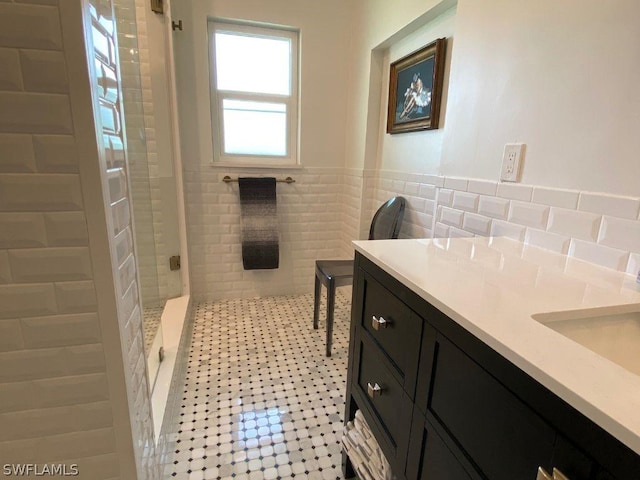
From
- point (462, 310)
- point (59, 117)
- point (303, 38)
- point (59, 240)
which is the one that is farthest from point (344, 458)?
point (303, 38)

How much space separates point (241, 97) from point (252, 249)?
3.79 ft

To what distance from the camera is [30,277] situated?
696 millimetres

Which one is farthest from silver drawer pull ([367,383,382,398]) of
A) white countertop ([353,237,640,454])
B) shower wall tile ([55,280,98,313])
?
shower wall tile ([55,280,98,313])

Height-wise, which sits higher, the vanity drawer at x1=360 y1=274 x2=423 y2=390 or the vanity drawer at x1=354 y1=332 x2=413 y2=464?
the vanity drawer at x1=360 y1=274 x2=423 y2=390

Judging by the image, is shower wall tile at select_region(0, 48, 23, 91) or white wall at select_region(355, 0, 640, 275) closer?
shower wall tile at select_region(0, 48, 23, 91)

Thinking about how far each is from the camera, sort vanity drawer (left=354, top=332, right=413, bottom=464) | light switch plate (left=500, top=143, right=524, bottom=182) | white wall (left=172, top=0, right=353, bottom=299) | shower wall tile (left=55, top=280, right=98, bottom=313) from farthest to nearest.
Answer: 1. white wall (left=172, top=0, right=353, bottom=299)
2. light switch plate (left=500, top=143, right=524, bottom=182)
3. vanity drawer (left=354, top=332, right=413, bottom=464)
4. shower wall tile (left=55, top=280, right=98, bottom=313)

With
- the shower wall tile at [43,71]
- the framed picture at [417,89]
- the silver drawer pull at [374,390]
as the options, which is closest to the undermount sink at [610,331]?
the silver drawer pull at [374,390]

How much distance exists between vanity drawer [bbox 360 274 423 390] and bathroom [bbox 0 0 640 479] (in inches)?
22.5

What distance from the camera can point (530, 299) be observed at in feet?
2.29

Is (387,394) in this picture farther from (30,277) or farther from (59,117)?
(59,117)

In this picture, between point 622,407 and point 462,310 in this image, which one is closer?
point 622,407

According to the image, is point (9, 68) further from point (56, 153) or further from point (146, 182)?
point (146, 182)

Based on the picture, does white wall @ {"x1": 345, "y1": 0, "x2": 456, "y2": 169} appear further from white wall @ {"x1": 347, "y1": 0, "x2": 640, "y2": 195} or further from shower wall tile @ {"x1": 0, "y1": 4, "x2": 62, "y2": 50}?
shower wall tile @ {"x1": 0, "y1": 4, "x2": 62, "y2": 50}

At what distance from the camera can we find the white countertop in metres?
0.42
